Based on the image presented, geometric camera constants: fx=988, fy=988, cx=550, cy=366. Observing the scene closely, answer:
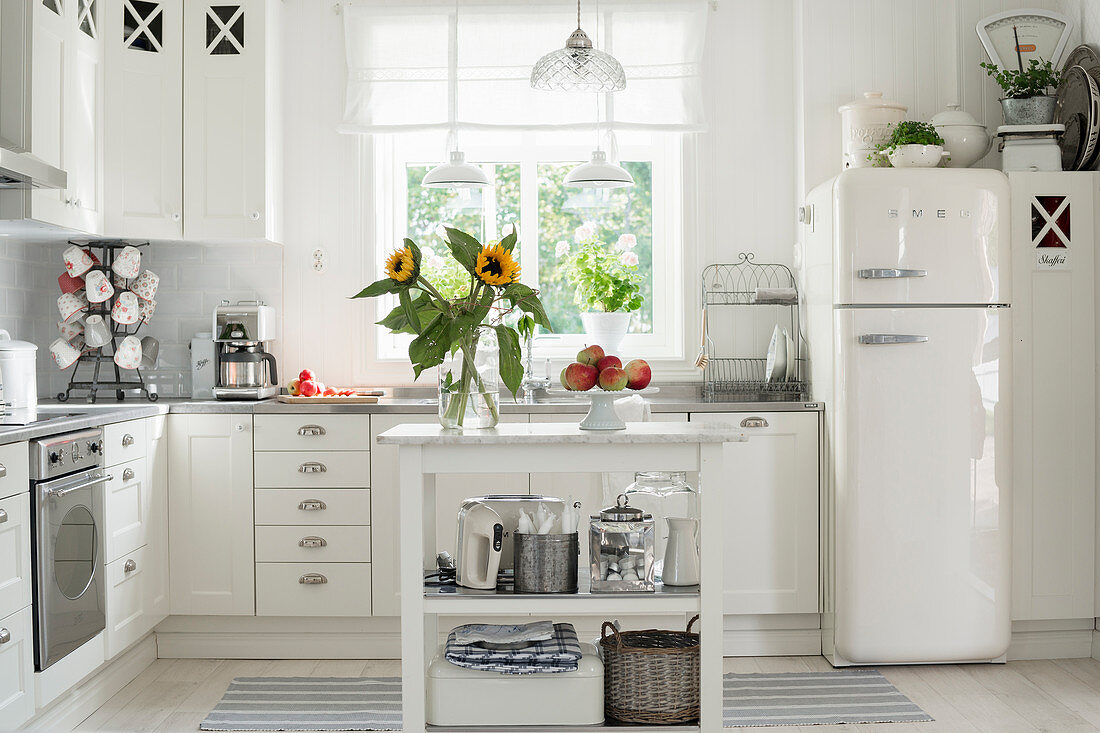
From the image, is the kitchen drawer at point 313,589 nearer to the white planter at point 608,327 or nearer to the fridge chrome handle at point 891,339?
the white planter at point 608,327

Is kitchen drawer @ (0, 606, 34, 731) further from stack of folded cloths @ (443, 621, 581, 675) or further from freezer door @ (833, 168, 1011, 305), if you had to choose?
freezer door @ (833, 168, 1011, 305)

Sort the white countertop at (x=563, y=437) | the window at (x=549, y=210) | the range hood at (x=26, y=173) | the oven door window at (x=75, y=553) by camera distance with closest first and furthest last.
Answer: the white countertop at (x=563, y=437) < the range hood at (x=26, y=173) < the oven door window at (x=75, y=553) < the window at (x=549, y=210)

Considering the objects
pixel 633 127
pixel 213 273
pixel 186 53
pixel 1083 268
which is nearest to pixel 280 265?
pixel 213 273

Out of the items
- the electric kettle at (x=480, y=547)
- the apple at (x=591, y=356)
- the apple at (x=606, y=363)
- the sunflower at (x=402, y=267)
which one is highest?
the sunflower at (x=402, y=267)

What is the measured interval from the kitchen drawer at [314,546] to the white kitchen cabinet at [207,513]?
0.06 meters

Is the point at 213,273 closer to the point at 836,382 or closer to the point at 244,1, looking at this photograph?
the point at 244,1

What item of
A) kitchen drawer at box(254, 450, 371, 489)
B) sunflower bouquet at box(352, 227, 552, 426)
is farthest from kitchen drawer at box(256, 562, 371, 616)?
sunflower bouquet at box(352, 227, 552, 426)

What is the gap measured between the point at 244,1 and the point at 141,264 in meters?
1.14

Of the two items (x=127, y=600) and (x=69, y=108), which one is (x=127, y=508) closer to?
(x=127, y=600)

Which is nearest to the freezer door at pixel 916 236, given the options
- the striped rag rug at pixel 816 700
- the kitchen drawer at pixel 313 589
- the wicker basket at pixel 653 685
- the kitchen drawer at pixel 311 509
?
the striped rag rug at pixel 816 700

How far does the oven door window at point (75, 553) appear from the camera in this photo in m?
2.78

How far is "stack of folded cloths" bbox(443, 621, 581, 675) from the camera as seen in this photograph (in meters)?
2.26

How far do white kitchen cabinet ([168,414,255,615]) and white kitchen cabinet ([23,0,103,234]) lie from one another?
2.70ft

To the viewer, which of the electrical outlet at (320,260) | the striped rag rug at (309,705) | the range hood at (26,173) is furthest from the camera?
the electrical outlet at (320,260)
